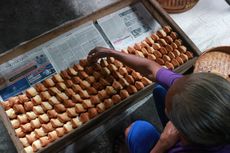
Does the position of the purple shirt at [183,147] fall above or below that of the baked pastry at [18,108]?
below

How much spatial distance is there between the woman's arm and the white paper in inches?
25.0

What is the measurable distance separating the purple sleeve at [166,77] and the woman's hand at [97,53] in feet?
0.96

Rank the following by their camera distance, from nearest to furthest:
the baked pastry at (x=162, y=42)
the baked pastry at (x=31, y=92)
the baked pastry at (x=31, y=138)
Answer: the baked pastry at (x=31, y=138), the baked pastry at (x=31, y=92), the baked pastry at (x=162, y=42)

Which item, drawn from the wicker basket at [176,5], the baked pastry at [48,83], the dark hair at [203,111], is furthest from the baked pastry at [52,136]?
the wicker basket at [176,5]

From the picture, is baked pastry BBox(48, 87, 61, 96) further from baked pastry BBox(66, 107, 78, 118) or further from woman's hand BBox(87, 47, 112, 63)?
woman's hand BBox(87, 47, 112, 63)

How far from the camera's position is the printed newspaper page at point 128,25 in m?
1.67

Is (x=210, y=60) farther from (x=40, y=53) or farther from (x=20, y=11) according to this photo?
(x=20, y=11)

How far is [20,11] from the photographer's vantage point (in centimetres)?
190

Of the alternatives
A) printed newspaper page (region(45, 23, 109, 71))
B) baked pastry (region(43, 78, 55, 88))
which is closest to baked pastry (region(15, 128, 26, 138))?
baked pastry (region(43, 78, 55, 88))

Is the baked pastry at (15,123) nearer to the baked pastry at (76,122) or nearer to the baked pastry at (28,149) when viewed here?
the baked pastry at (28,149)

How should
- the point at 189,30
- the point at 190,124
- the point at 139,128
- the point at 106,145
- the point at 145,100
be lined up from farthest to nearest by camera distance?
the point at 189,30
the point at 145,100
the point at 106,145
the point at 139,128
the point at 190,124

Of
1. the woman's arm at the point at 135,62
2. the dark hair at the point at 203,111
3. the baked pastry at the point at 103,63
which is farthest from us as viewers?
the baked pastry at the point at 103,63

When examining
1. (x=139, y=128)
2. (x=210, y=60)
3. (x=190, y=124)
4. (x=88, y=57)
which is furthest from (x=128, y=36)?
(x=190, y=124)

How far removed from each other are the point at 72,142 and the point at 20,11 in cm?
84
